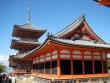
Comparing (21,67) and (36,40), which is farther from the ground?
(36,40)

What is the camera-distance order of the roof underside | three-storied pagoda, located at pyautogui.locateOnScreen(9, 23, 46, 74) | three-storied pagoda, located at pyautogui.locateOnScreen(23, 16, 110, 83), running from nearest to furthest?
three-storied pagoda, located at pyautogui.locateOnScreen(23, 16, 110, 83), the roof underside, three-storied pagoda, located at pyautogui.locateOnScreen(9, 23, 46, 74)

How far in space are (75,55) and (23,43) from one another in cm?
2117

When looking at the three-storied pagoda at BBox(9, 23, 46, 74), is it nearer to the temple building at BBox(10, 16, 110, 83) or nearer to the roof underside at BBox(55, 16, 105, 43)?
the temple building at BBox(10, 16, 110, 83)

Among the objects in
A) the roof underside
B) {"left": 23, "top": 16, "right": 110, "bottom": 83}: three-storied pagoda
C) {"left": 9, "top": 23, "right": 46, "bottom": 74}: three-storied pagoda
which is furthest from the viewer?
{"left": 9, "top": 23, "right": 46, "bottom": 74}: three-storied pagoda

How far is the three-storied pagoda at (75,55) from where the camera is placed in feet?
52.0

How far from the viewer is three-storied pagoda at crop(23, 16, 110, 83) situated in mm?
15852

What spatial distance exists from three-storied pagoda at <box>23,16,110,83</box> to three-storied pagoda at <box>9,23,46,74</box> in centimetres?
1568

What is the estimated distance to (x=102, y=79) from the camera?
60.4 feet

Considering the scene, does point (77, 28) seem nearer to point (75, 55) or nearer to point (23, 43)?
point (75, 55)

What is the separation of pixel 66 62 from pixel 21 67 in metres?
20.9

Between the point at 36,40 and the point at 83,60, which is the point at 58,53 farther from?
the point at 36,40

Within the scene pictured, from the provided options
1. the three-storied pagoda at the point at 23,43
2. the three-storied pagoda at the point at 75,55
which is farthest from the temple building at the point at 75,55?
the three-storied pagoda at the point at 23,43

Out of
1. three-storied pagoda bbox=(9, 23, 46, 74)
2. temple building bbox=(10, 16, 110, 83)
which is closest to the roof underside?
temple building bbox=(10, 16, 110, 83)

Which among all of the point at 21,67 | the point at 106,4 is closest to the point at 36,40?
the point at 21,67
